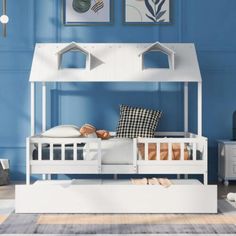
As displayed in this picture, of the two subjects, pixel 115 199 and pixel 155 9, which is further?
pixel 155 9

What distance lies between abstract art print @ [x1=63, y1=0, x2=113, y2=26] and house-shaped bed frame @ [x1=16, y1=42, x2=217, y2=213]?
81 centimetres

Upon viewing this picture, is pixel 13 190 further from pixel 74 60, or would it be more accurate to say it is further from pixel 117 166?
pixel 74 60

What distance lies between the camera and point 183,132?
5898mm

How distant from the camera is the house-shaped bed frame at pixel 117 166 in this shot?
4219mm

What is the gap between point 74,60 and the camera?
239 inches

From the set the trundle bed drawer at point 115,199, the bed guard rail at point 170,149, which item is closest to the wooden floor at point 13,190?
the bed guard rail at point 170,149

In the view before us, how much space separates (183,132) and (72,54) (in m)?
1.46

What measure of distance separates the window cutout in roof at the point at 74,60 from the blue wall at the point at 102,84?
0.17 m

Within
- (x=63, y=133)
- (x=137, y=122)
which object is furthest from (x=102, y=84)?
(x=63, y=133)

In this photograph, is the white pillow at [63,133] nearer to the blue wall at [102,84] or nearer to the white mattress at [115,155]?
the white mattress at [115,155]

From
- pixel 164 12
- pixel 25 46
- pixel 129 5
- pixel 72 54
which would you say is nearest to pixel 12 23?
pixel 25 46

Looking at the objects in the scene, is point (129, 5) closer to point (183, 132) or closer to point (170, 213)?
point (183, 132)

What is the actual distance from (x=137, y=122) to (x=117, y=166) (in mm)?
1153

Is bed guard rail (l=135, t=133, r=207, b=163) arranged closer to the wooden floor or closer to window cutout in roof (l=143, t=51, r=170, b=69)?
the wooden floor
